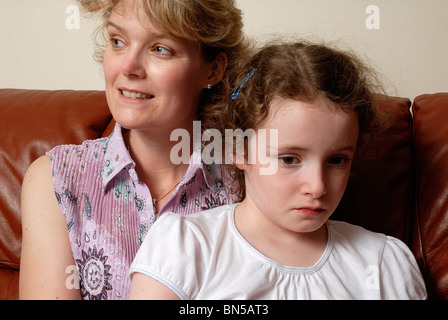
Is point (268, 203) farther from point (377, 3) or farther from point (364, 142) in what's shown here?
point (377, 3)

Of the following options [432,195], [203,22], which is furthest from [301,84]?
[432,195]

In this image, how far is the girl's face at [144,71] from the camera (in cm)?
130

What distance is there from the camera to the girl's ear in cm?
147

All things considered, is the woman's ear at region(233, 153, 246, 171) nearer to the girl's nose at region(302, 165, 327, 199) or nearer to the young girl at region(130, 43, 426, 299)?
the young girl at region(130, 43, 426, 299)

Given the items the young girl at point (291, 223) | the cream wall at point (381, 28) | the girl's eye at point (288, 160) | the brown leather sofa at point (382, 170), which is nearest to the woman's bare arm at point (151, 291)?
the young girl at point (291, 223)

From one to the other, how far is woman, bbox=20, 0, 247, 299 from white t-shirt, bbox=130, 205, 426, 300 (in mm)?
203

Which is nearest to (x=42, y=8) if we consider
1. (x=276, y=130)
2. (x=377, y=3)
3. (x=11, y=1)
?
(x=11, y=1)

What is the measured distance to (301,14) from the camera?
78.9 inches

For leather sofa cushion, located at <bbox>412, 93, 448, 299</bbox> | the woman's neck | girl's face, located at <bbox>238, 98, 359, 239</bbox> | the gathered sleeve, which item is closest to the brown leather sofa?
leather sofa cushion, located at <bbox>412, 93, 448, 299</bbox>

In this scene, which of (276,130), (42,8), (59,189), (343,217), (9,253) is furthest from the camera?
(42,8)

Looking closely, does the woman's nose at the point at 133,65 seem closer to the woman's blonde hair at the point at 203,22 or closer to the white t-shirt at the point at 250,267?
the woman's blonde hair at the point at 203,22

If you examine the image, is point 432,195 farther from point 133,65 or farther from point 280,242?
point 133,65

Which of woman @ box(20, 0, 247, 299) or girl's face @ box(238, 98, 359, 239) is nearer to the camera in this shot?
girl's face @ box(238, 98, 359, 239)

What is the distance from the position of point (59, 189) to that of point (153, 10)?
1.68ft
